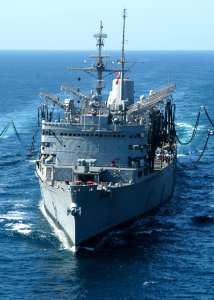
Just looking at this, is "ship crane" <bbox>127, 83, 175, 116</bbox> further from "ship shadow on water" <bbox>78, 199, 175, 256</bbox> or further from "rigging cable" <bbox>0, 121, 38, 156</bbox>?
"rigging cable" <bbox>0, 121, 38, 156</bbox>

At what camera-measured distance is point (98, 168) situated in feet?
157

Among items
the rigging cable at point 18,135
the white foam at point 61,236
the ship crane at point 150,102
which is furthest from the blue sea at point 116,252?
the ship crane at point 150,102

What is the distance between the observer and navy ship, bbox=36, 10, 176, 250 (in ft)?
146

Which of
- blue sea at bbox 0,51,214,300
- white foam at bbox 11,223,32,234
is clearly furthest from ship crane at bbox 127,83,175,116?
white foam at bbox 11,223,32,234

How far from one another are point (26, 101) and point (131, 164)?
6655 cm

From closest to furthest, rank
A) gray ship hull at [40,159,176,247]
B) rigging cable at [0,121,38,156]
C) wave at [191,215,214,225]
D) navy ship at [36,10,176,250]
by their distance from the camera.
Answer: gray ship hull at [40,159,176,247], navy ship at [36,10,176,250], wave at [191,215,214,225], rigging cable at [0,121,38,156]

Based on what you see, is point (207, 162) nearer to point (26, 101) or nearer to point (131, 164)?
point (131, 164)

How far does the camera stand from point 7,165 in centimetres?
6800

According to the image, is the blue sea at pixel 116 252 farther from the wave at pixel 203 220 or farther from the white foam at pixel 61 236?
the white foam at pixel 61 236

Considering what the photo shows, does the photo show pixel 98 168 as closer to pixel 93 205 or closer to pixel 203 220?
pixel 93 205

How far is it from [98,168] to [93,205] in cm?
417

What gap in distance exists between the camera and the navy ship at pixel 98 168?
4444cm

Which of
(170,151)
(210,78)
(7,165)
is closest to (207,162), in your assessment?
(170,151)

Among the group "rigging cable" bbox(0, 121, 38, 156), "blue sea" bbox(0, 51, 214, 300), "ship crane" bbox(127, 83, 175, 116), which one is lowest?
"blue sea" bbox(0, 51, 214, 300)
